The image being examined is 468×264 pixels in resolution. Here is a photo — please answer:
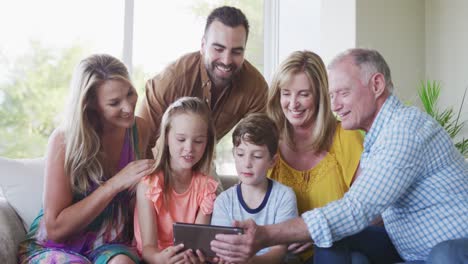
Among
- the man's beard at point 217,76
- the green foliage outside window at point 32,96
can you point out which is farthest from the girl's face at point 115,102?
the green foliage outside window at point 32,96

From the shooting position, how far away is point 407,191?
5.84 ft

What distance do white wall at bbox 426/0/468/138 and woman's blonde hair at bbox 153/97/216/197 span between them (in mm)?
2899

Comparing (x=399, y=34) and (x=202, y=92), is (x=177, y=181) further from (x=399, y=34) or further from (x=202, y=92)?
(x=399, y=34)

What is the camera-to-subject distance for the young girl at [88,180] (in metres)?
2.00

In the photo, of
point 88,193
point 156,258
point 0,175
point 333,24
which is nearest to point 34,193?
point 0,175

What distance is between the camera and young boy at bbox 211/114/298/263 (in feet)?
6.73

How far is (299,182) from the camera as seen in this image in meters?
2.23

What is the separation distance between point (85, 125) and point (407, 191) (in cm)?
115

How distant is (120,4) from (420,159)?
8.54 ft

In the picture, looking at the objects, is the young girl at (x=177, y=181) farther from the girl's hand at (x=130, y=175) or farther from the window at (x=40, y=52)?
the window at (x=40, y=52)

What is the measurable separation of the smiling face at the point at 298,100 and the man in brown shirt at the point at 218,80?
419 mm

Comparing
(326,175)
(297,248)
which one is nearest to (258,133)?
(326,175)

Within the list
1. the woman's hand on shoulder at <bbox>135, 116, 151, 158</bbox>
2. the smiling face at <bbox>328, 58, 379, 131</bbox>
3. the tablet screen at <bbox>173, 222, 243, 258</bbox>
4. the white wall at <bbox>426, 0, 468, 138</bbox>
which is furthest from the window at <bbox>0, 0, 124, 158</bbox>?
the white wall at <bbox>426, 0, 468, 138</bbox>

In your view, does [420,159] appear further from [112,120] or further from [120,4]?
[120,4]
